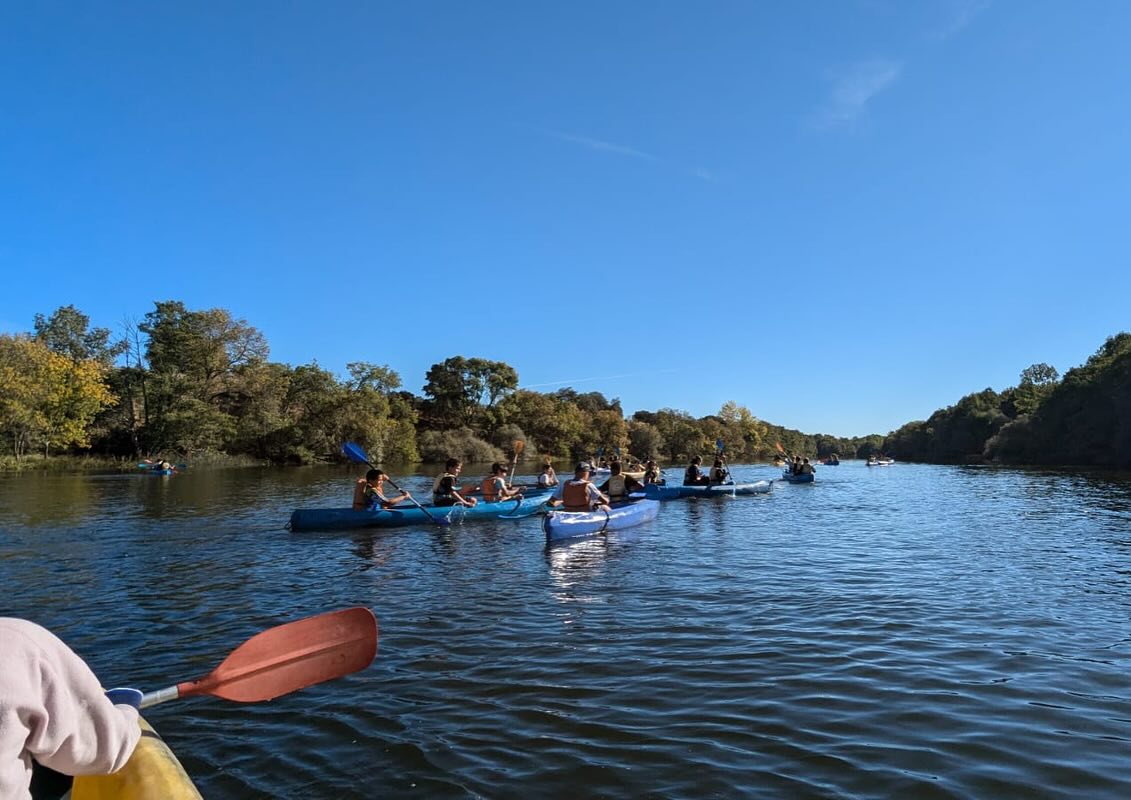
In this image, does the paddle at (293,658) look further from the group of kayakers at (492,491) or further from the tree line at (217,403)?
the tree line at (217,403)

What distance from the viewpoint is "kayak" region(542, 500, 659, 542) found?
13078mm

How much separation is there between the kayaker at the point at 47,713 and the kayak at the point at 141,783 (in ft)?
2.34

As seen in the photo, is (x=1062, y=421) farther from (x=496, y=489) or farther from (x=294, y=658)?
(x=294, y=658)

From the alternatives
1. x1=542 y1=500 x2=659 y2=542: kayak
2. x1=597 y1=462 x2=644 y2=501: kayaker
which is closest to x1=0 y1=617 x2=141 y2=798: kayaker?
x1=542 y1=500 x2=659 y2=542: kayak

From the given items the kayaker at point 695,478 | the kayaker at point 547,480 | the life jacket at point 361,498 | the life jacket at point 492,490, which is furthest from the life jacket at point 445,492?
the kayaker at point 695,478

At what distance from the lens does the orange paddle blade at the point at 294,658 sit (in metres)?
3.67

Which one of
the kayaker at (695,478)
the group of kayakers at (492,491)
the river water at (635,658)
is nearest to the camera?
the river water at (635,658)

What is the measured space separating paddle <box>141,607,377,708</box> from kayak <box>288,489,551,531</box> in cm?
1137

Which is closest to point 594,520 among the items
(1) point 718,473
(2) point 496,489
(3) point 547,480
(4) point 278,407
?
(2) point 496,489

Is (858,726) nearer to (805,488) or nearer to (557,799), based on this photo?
(557,799)

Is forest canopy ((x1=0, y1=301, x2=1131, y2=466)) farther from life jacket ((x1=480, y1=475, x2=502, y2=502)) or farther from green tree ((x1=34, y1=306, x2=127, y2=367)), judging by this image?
life jacket ((x1=480, y1=475, x2=502, y2=502))

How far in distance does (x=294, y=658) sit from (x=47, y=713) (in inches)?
89.2

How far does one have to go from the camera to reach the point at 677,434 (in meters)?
102

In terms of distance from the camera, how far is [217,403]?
5516cm
